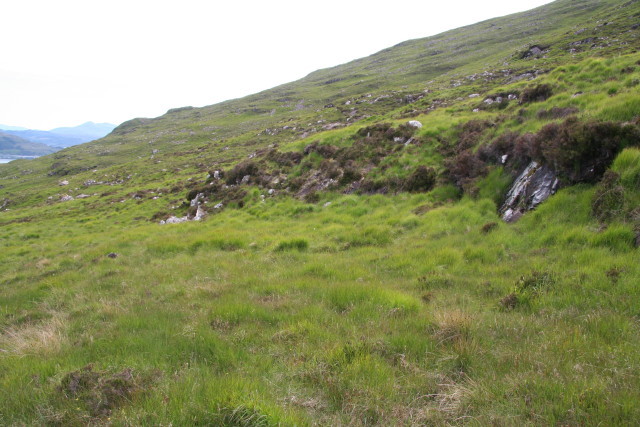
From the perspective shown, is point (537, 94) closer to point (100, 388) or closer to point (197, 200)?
point (100, 388)

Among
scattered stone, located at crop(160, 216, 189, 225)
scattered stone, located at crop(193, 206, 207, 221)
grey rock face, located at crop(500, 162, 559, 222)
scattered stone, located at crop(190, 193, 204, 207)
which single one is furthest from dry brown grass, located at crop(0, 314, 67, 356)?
scattered stone, located at crop(190, 193, 204, 207)

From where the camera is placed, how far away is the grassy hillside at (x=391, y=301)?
145 inches

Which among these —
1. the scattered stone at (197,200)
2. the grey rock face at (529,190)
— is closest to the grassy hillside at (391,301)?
the grey rock face at (529,190)

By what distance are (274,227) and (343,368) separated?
12.0 m

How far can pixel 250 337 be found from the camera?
5.54 meters

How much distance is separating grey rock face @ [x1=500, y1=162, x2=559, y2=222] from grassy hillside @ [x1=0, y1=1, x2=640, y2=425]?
347 millimetres

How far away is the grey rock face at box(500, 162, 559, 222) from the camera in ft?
31.4

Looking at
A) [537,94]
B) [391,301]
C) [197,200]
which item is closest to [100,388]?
[391,301]

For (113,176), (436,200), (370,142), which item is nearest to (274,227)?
(436,200)

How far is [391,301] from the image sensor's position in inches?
253

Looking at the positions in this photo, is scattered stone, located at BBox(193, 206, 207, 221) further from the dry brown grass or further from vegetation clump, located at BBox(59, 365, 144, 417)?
vegetation clump, located at BBox(59, 365, 144, 417)

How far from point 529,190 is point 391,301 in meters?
7.15

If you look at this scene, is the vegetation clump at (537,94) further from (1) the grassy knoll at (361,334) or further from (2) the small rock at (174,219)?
(2) the small rock at (174,219)

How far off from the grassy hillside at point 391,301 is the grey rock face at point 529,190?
1.14ft
